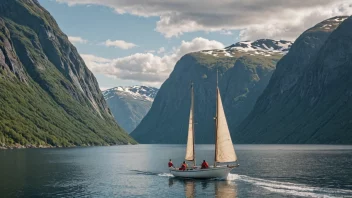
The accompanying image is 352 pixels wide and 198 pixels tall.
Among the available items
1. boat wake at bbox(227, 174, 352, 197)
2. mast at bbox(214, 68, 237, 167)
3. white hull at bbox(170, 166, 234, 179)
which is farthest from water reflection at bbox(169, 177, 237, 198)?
boat wake at bbox(227, 174, 352, 197)

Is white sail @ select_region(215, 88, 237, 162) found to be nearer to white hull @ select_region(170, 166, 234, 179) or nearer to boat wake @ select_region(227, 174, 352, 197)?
white hull @ select_region(170, 166, 234, 179)

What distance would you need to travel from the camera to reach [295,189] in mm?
79938

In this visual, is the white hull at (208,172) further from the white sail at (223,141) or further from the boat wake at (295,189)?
the boat wake at (295,189)

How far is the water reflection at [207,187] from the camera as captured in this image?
254 feet

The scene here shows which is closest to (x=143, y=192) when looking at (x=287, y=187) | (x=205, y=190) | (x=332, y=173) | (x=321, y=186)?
(x=205, y=190)

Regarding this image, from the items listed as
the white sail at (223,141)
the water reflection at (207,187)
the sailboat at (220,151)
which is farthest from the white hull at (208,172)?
the white sail at (223,141)

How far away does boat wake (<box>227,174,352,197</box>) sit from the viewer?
73.4 meters

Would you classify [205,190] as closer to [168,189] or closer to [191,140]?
[168,189]

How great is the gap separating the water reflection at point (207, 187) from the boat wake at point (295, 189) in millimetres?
5970

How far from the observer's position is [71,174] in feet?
371

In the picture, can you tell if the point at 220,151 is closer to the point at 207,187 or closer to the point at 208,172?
the point at 208,172

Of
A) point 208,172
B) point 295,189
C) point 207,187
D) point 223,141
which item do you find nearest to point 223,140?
point 223,141

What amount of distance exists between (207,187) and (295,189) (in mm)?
16642

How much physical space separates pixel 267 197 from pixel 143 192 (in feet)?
74.4
